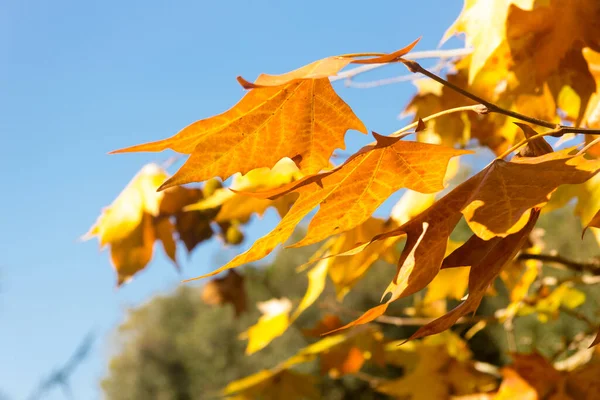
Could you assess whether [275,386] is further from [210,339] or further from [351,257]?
→ [210,339]

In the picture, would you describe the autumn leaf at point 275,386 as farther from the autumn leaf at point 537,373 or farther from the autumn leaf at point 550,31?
the autumn leaf at point 550,31

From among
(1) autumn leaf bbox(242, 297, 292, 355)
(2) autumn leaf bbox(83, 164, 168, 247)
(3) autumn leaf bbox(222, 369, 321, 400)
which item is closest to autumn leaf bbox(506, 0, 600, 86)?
(2) autumn leaf bbox(83, 164, 168, 247)

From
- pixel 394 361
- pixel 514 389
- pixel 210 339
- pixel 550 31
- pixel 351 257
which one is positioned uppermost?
pixel 550 31

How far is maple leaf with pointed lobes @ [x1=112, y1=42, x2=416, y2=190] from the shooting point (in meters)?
0.43

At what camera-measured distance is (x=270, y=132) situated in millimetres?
469

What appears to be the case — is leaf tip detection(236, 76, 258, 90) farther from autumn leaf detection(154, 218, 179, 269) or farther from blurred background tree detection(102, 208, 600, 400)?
blurred background tree detection(102, 208, 600, 400)

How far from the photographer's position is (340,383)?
8836mm

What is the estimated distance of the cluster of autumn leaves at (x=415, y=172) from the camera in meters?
Answer: 0.39

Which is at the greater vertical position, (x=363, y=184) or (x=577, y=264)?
(x=363, y=184)

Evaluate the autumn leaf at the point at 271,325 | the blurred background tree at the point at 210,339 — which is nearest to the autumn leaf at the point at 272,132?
the autumn leaf at the point at 271,325

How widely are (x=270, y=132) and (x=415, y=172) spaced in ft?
0.33

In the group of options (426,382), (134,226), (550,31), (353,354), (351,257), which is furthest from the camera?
(353,354)

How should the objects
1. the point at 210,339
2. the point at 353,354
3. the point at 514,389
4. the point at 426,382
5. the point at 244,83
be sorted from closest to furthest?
the point at 244,83 < the point at 514,389 < the point at 426,382 < the point at 353,354 < the point at 210,339

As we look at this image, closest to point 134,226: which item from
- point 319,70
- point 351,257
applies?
point 351,257
